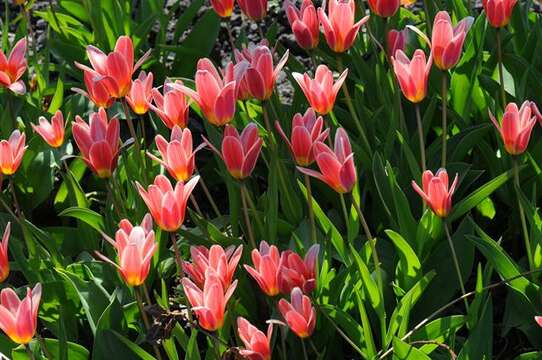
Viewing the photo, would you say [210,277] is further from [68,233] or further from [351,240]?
[68,233]

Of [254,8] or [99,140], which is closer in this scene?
[99,140]

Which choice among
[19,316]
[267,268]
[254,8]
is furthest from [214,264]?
[254,8]

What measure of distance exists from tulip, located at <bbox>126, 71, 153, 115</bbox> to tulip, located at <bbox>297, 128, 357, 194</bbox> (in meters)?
0.50

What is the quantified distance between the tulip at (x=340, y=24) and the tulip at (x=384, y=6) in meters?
0.13

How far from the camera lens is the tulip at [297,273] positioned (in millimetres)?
1605

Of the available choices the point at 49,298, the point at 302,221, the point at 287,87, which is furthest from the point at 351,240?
the point at 287,87

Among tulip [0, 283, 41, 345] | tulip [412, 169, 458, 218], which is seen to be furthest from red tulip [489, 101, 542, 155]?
tulip [0, 283, 41, 345]

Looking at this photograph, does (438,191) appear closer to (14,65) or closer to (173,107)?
(173,107)

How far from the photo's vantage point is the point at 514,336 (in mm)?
2121

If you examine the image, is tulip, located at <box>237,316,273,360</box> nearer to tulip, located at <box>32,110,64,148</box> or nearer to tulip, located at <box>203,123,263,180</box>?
tulip, located at <box>203,123,263,180</box>

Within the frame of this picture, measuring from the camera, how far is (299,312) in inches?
60.9

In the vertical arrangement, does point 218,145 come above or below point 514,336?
above

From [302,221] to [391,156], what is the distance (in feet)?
1.18

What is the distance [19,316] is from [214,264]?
0.33 metres
